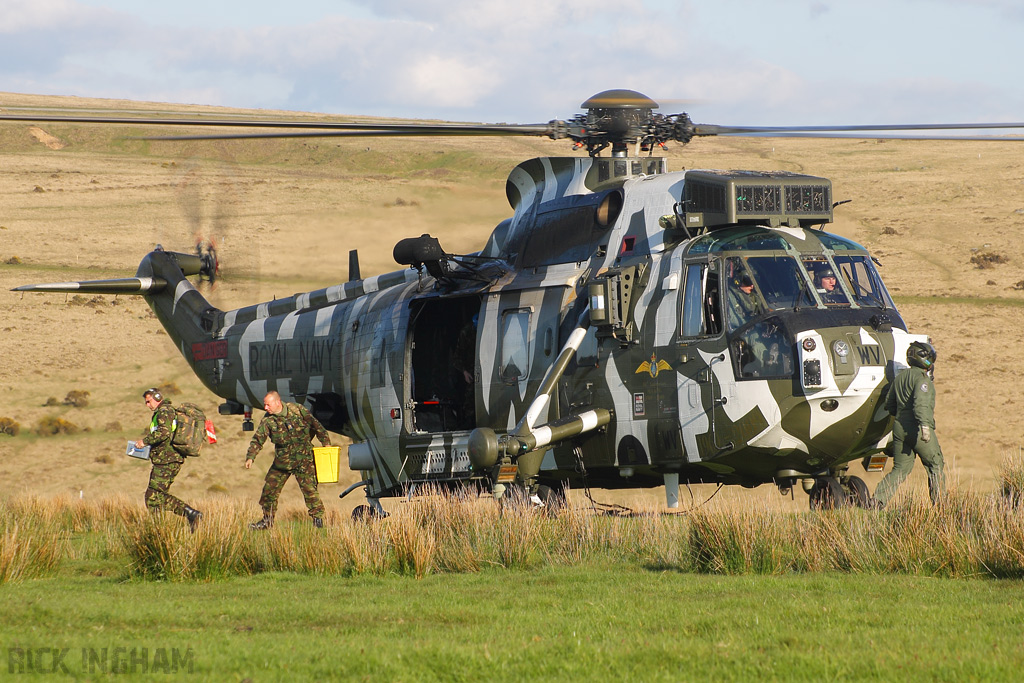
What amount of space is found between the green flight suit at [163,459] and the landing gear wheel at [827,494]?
25.5 feet

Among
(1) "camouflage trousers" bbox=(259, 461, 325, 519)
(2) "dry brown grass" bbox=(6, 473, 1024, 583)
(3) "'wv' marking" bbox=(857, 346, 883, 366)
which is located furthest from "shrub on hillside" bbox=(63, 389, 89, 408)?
(3) "'wv' marking" bbox=(857, 346, 883, 366)

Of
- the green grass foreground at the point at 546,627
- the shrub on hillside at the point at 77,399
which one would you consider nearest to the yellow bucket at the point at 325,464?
the green grass foreground at the point at 546,627

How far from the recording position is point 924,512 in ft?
33.7

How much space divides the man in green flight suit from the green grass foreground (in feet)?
8.52

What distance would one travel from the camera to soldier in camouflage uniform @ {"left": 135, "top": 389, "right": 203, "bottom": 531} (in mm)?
14492

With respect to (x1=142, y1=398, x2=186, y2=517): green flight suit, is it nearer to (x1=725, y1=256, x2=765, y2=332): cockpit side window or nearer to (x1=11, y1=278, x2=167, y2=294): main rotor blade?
(x1=11, y1=278, x2=167, y2=294): main rotor blade

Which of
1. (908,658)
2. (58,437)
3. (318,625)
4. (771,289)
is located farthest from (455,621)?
(58,437)

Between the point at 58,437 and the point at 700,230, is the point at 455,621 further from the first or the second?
the point at 58,437

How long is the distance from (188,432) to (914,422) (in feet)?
29.2

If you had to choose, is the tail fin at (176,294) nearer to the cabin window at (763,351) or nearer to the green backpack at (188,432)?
the green backpack at (188,432)

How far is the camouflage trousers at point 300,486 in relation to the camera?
559 inches

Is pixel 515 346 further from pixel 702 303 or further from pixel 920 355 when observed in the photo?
pixel 920 355

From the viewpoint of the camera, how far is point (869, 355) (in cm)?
1172

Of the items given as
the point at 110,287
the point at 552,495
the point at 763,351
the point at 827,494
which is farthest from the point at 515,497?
the point at 110,287
